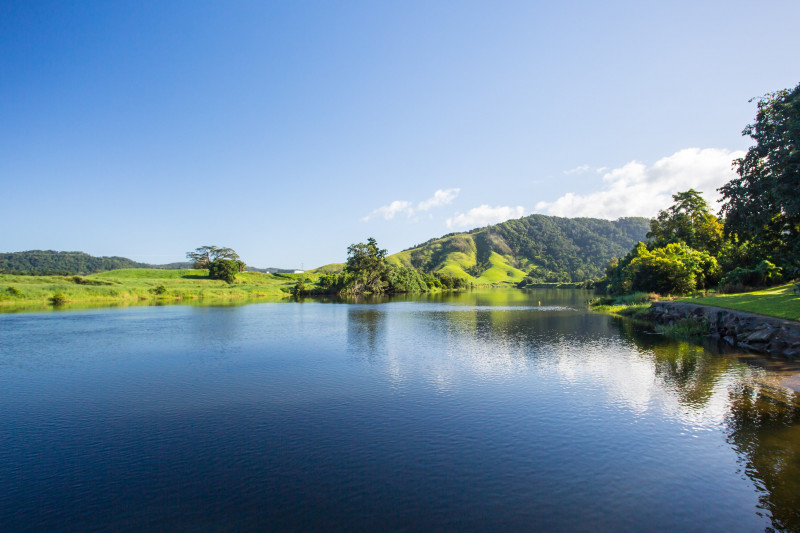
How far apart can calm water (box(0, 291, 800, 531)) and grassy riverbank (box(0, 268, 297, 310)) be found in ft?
212

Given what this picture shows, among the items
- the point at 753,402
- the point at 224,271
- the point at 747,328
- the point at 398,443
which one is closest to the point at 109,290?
the point at 224,271

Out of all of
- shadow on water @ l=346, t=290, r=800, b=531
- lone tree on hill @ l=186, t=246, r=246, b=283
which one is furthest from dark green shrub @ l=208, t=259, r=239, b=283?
shadow on water @ l=346, t=290, r=800, b=531

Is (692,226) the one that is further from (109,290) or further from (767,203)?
(109,290)

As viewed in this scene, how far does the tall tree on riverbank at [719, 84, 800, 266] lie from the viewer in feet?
75.9

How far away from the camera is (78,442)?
1417 centimetres

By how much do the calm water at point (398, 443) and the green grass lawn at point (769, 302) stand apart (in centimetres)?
676

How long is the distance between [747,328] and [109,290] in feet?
347

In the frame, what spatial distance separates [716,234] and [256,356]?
241 ft

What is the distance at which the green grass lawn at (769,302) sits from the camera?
28062mm

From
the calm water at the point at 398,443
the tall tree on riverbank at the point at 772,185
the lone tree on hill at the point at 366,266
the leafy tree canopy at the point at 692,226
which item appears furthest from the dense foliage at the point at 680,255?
the lone tree on hill at the point at 366,266

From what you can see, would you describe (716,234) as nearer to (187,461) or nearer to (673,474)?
(673,474)

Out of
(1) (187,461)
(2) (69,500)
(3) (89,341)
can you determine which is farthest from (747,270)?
(3) (89,341)

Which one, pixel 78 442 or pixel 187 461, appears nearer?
pixel 187 461

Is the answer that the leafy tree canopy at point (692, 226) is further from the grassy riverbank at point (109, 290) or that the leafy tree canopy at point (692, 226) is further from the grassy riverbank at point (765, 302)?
the grassy riverbank at point (109, 290)
